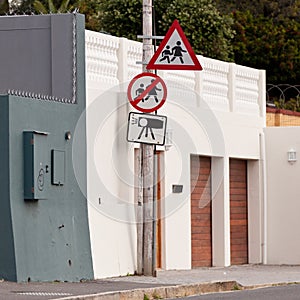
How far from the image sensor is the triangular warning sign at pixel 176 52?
60.5ft

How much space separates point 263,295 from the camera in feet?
56.9

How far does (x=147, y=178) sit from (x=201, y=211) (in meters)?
4.14

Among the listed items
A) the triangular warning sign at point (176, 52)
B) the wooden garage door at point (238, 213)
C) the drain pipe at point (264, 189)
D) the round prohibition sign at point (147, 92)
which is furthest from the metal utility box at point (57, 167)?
the drain pipe at point (264, 189)

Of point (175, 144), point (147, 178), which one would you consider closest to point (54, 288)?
point (147, 178)

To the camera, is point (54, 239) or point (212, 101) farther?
point (212, 101)

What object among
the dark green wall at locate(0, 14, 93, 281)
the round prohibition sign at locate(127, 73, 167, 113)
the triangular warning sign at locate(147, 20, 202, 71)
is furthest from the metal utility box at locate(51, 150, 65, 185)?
the triangular warning sign at locate(147, 20, 202, 71)

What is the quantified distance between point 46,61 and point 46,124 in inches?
59.8

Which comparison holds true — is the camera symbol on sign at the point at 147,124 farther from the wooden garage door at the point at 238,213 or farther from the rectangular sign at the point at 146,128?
the wooden garage door at the point at 238,213

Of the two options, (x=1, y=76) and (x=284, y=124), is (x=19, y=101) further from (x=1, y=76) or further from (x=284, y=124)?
(x=284, y=124)

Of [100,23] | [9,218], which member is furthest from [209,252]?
[100,23]

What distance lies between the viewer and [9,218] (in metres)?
17.1

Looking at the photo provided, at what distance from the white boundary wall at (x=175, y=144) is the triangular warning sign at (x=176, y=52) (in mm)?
1531

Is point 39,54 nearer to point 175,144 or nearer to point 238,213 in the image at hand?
point 175,144

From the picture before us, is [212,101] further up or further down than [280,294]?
further up
